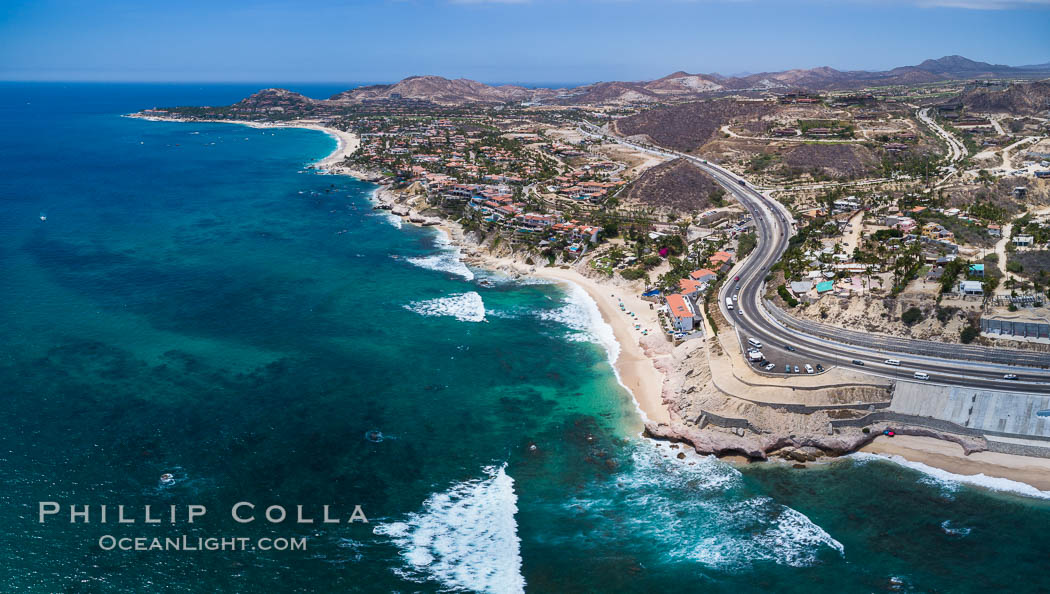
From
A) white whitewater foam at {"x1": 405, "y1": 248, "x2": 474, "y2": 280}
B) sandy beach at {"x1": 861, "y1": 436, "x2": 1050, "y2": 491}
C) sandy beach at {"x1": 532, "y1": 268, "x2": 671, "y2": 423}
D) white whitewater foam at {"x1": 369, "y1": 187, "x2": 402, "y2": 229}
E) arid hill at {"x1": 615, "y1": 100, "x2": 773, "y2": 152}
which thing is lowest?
sandy beach at {"x1": 861, "y1": 436, "x2": 1050, "y2": 491}

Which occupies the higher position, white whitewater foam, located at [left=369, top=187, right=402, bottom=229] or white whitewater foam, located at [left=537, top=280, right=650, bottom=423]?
white whitewater foam, located at [left=369, top=187, right=402, bottom=229]

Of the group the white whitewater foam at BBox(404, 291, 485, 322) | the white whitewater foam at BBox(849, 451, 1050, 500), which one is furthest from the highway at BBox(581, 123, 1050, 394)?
the white whitewater foam at BBox(404, 291, 485, 322)

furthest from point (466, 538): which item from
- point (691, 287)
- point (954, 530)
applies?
point (691, 287)

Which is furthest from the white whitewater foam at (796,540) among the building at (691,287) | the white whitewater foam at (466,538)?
the building at (691,287)

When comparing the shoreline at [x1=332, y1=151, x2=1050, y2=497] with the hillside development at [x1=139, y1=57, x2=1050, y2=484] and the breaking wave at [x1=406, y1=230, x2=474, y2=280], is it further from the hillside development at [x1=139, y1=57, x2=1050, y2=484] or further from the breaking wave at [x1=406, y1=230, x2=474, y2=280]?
the breaking wave at [x1=406, y1=230, x2=474, y2=280]

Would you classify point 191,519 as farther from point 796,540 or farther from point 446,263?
point 446,263

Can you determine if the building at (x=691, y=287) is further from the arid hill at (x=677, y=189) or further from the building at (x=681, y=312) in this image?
the arid hill at (x=677, y=189)

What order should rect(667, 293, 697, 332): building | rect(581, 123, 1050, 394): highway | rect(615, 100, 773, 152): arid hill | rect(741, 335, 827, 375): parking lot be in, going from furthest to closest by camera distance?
1. rect(615, 100, 773, 152): arid hill
2. rect(667, 293, 697, 332): building
3. rect(741, 335, 827, 375): parking lot
4. rect(581, 123, 1050, 394): highway
